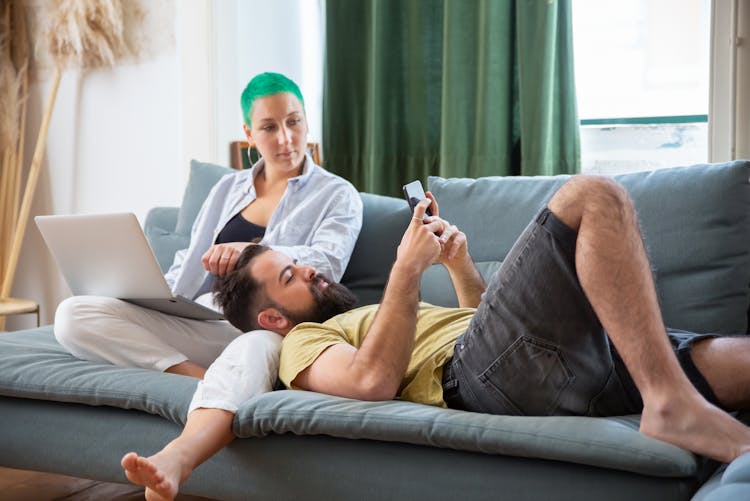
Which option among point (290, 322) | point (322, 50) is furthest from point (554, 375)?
point (322, 50)

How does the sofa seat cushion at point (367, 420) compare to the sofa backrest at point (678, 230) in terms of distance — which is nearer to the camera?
the sofa seat cushion at point (367, 420)

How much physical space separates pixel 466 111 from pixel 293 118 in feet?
2.43

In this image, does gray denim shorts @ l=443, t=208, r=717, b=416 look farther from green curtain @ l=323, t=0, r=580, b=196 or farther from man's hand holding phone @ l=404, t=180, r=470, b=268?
green curtain @ l=323, t=0, r=580, b=196

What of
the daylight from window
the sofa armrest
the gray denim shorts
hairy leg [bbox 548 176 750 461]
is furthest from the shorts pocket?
the daylight from window

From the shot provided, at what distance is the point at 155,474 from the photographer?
1531 mm

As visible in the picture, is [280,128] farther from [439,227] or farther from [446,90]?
[439,227]

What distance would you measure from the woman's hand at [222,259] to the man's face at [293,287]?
0.72ft

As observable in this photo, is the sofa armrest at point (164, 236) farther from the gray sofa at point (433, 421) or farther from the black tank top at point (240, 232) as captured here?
the gray sofa at point (433, 421)

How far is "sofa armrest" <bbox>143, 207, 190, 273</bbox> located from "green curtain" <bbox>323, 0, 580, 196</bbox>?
73 cm

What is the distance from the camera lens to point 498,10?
295 centimetres

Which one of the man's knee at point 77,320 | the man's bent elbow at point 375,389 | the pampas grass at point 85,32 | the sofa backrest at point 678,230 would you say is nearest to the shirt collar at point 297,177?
the sofa backrest at point 678,230

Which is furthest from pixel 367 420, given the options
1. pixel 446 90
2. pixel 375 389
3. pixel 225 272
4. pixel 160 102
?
pixel 160 102

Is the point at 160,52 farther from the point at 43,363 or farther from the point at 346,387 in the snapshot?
the point at 346,387

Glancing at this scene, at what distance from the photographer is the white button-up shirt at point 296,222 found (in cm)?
232
